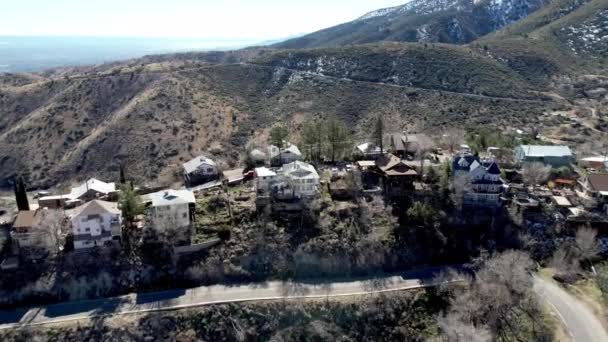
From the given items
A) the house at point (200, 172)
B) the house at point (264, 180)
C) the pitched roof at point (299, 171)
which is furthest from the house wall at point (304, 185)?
the house at point (200, 172)

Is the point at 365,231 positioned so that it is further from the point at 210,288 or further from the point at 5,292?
the point at 5,292

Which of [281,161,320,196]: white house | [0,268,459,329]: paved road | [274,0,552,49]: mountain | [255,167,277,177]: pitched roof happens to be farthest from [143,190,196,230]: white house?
[274,0,552,49]: mountain

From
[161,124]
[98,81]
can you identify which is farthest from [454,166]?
[98,81]

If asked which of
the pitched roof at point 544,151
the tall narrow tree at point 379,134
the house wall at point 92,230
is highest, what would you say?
the tall narrow tree at point 379,134

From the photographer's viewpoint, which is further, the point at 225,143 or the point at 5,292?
the point at 225,143

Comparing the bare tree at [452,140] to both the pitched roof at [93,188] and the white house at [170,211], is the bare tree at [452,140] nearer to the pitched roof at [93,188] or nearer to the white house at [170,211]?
the white house at [170,211]
